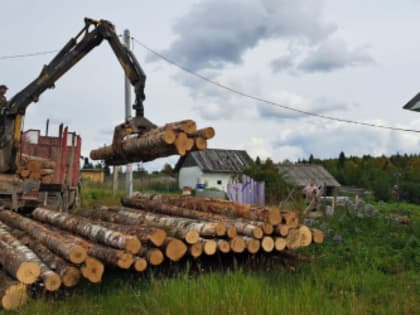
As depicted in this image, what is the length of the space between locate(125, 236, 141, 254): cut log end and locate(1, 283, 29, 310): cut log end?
1.48 metres

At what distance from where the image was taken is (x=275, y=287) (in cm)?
696

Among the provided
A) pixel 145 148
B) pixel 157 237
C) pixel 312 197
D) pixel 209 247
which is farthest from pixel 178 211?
pixel 312 197

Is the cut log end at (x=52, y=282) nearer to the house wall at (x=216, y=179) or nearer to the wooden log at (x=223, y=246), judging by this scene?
the wooden log at (x=223, y=246)

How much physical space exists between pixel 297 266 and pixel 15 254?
476cm

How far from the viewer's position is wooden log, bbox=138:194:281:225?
8.52m

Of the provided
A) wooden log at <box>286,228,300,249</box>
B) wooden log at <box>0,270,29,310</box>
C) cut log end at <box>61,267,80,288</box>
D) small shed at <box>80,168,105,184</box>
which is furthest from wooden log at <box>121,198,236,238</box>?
small shed at <box>80,168,105,184</box>

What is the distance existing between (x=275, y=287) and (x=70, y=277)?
2840mm

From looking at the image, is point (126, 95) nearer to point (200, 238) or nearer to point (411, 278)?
point (200, 238)

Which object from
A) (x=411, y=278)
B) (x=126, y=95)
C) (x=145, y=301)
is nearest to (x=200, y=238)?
(x=145, y=301)

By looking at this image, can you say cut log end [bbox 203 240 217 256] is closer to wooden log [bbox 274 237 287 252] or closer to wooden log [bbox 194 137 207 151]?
wooden log [bbox 274 237 287 252]

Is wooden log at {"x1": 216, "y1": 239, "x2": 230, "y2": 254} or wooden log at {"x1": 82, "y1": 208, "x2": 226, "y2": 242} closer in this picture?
wooden log at {"x1": 216, "y1": 239, "x2": 230, "y2": 254}

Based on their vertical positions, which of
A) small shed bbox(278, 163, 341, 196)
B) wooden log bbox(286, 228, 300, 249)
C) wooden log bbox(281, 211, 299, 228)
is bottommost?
wooden log bbox(286, 228, 300, 249)

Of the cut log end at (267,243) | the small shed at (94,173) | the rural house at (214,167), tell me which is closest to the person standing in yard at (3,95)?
the cut log end at (267,243)

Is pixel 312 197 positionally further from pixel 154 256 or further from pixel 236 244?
pixel 154 256
